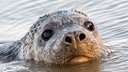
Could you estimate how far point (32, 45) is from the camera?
9156mm

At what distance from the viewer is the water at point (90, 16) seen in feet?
28.0

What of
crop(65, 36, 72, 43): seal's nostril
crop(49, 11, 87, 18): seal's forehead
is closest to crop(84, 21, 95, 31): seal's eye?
crop(49, 11, 87, 18): seal's forehead

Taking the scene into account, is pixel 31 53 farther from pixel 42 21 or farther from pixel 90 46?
pixel 90 46

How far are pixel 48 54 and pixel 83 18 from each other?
0.95 metres

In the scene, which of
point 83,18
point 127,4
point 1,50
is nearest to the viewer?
point 83,18

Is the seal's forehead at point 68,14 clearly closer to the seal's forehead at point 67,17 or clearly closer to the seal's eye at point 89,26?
the seal's forehead at point 67,17

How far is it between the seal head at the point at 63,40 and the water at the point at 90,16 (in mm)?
241

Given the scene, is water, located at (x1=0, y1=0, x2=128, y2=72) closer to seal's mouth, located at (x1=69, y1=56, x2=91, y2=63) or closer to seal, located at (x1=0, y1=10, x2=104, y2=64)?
seal's mouth, located at (x1=69, y1=56, x2=91, y2=63)

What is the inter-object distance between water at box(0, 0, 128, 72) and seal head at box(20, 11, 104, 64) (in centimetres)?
24

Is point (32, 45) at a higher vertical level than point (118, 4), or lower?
lower

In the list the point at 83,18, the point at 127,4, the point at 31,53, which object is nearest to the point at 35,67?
the point at 31,53

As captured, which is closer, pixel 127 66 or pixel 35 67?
pixel 127 66

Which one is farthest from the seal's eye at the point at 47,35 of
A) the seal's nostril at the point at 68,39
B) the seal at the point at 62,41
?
the seal's nostril at the point at 68,39

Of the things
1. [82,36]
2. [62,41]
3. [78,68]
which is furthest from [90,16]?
[62,41]
